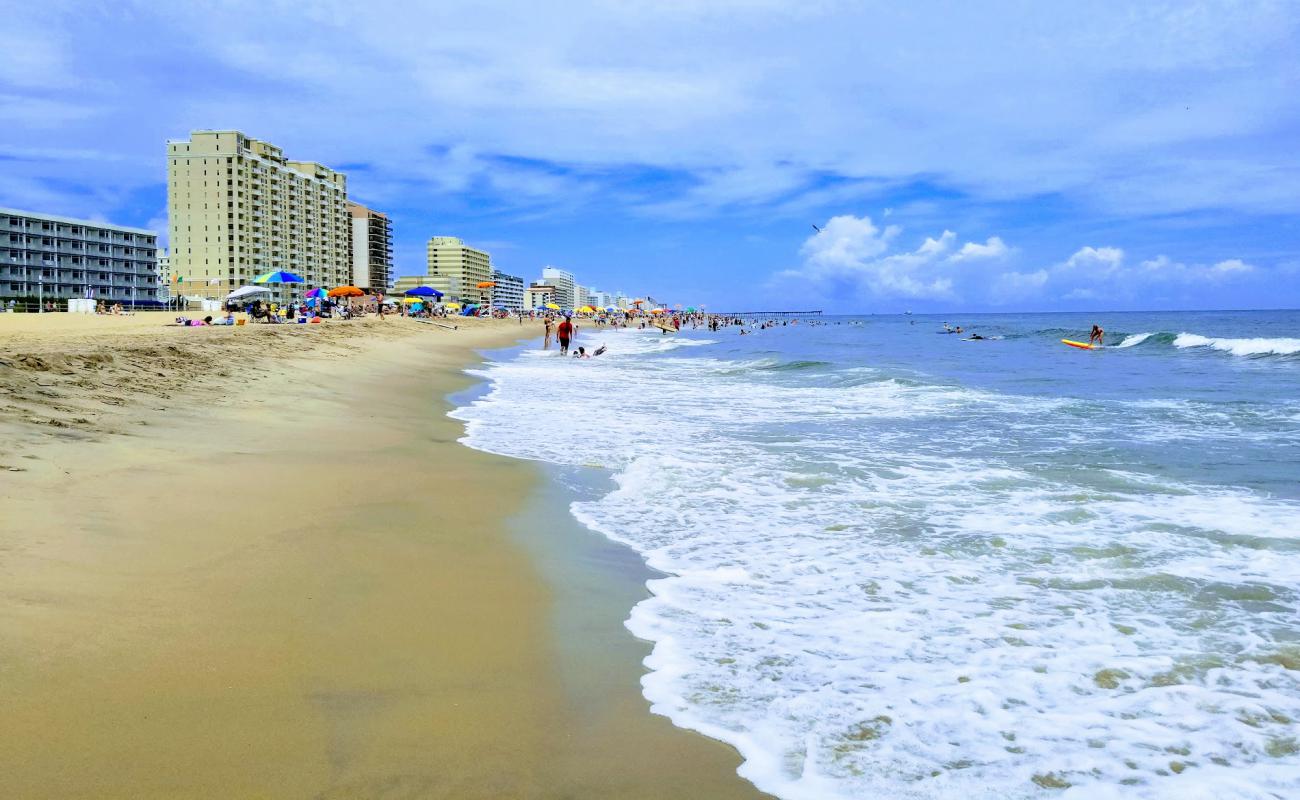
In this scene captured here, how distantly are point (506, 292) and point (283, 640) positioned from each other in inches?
7440

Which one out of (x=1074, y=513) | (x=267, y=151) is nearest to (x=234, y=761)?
(x=1074, y=513)

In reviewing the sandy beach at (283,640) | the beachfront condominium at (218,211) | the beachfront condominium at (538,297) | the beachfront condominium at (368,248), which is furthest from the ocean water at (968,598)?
the beachfront condominium at (538,297)

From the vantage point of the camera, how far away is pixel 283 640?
344 cm

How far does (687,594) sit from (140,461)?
178 inches

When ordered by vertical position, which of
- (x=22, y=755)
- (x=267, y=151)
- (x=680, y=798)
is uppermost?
(x=267, y=151)

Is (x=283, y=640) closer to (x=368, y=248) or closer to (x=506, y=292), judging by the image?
(x=368, y=248)

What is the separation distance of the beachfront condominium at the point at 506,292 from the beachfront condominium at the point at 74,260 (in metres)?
91.1

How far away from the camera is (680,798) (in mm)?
2574

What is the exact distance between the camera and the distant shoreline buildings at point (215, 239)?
77.4 m

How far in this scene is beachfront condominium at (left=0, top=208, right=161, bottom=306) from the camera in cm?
7438

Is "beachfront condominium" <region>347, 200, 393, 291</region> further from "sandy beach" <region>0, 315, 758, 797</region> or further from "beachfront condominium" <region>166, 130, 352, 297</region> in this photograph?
"sandy beach" <region>0, 315, 758, 797</region>

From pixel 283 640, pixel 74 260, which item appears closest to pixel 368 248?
pixel 74 260

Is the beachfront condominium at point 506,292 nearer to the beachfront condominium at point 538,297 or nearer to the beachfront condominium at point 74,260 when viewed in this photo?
the beachfront condominium at point 538,297

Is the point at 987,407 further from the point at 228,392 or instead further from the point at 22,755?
the point at 22,755
